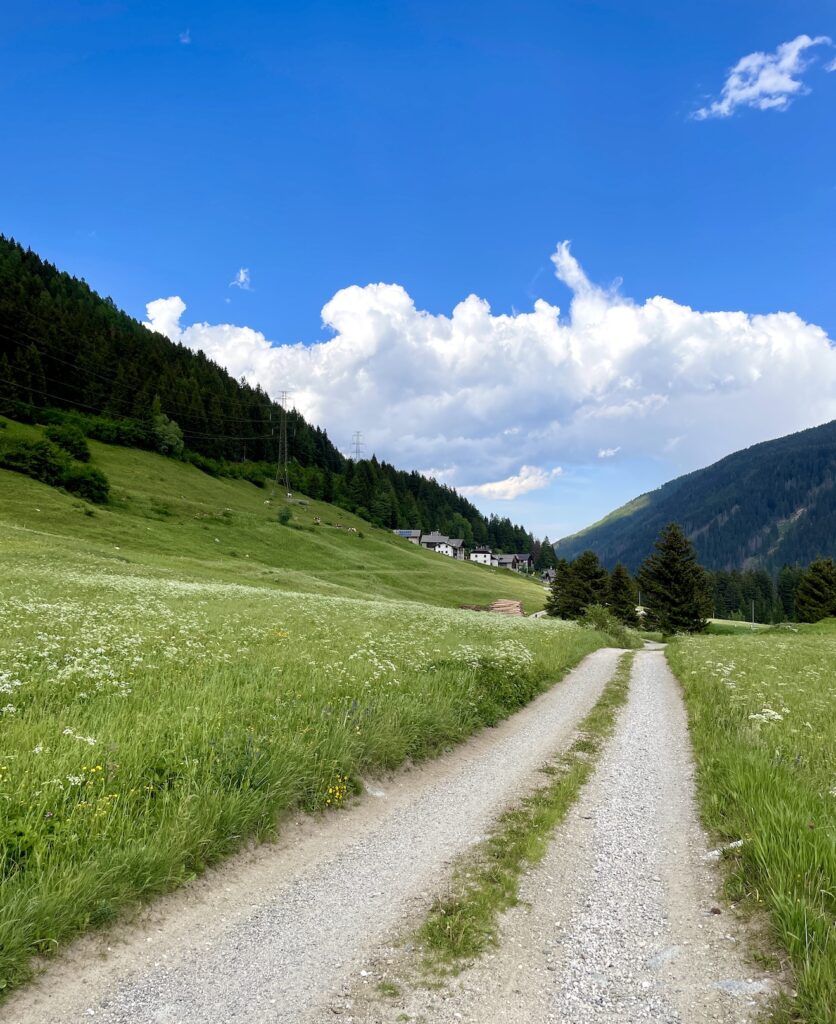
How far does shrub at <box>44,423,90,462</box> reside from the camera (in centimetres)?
9512

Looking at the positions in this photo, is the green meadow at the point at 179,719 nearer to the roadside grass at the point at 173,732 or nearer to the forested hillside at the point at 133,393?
the roadside grass at the point at 173,732

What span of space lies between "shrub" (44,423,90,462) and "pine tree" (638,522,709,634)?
9589 centimetres

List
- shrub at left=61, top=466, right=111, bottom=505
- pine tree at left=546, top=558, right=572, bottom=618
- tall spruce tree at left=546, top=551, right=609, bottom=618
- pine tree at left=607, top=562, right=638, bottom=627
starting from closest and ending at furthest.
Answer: shrub at left=61, top=466, right=111, bottom=505
tall spruce tree at left=546, top=551, right=609, bottom=618
pine tree at left=607, top=562, right=638, bottom=627
pine tree at left=546, top=558, right=572, bottom=618

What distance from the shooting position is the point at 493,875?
658cm

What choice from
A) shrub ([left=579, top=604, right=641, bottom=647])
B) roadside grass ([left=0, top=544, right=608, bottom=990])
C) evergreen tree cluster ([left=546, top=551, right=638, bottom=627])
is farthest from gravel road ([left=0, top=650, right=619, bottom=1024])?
evergreen tree cluster ([left=546, top=551, right=638, bottom=627])

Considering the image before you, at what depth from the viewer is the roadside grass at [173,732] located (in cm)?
556

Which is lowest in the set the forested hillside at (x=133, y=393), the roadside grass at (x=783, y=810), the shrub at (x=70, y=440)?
the roadside grass at (x=783, y=810)

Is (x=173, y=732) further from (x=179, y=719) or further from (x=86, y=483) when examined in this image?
(x=86, y=483)

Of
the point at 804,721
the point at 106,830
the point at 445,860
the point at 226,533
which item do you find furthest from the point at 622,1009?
the point at 226,533

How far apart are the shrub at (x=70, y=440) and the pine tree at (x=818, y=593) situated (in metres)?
128

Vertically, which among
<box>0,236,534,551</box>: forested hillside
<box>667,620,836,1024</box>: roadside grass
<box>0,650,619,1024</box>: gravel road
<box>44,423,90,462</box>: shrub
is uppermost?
<box>0,236,534,551</box>: forested hillside

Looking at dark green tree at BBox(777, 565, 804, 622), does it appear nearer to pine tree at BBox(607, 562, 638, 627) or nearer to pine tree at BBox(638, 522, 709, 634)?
pine tree at BBox(607, 562, 638, 627)

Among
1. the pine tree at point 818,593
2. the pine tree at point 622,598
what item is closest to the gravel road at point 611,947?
the pine tree at point 622,598

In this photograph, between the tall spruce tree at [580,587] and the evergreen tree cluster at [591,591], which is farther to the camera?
the evergreen tree cluster at [591,591]
